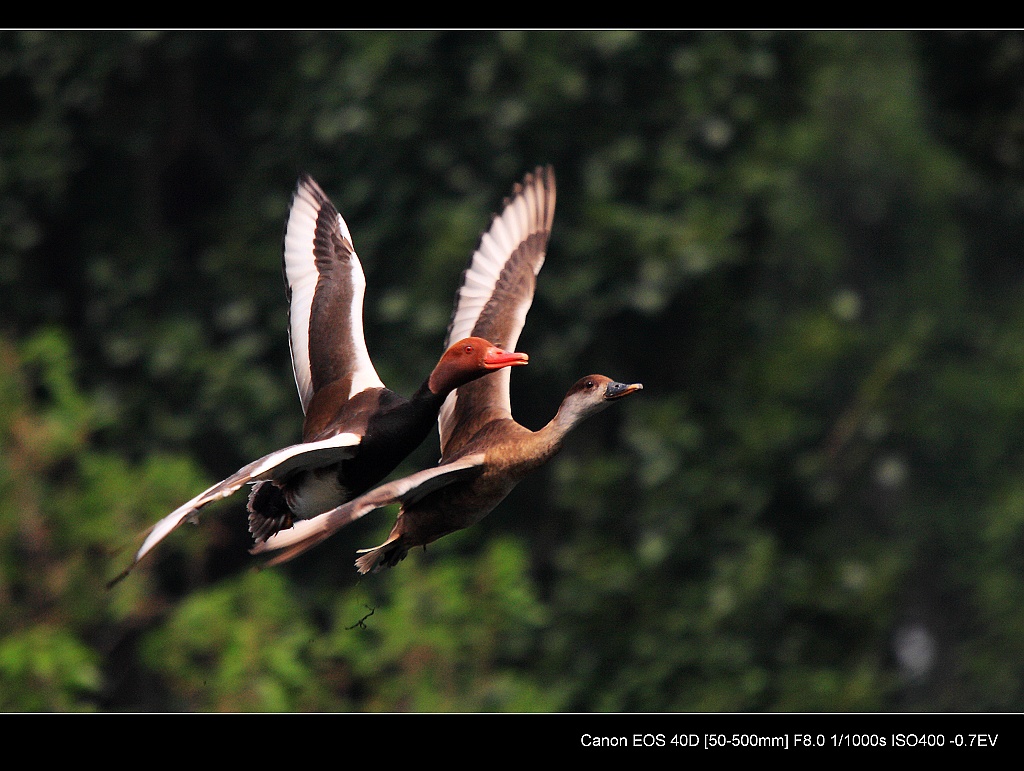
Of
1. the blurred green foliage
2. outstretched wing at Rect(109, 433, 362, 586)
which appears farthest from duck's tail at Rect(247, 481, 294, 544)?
the blurred green foliage

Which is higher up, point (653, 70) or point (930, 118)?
point (653, 70)

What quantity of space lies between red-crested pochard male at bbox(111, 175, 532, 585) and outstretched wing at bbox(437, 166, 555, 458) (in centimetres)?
6

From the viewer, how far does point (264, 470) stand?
3467 mm

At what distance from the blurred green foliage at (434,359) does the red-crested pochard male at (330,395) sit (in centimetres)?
297

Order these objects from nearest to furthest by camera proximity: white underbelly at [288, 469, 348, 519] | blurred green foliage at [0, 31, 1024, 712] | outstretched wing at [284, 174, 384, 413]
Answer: white underbelly at [288, 469, 348, 519] → outstretched wing at [284, 174, 384, 413] → blurred green foliage at [0, 31, 1024, 712]

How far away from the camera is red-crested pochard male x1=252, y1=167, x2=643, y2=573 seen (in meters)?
3.24

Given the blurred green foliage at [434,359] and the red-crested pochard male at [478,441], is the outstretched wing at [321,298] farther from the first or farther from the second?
the blurred green foliage at [434,359]

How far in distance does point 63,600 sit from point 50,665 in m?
0.51

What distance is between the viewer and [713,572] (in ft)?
30.4

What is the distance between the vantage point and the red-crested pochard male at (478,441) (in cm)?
324

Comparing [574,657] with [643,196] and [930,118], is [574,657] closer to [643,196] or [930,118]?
[643,196]

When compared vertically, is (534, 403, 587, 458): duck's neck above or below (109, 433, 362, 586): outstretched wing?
below

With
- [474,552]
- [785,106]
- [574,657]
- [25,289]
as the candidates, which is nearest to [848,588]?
[574,657]

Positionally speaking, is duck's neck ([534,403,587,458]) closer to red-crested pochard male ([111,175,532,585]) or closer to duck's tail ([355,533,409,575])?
red-crested pochard male ([111,175,532,585])
